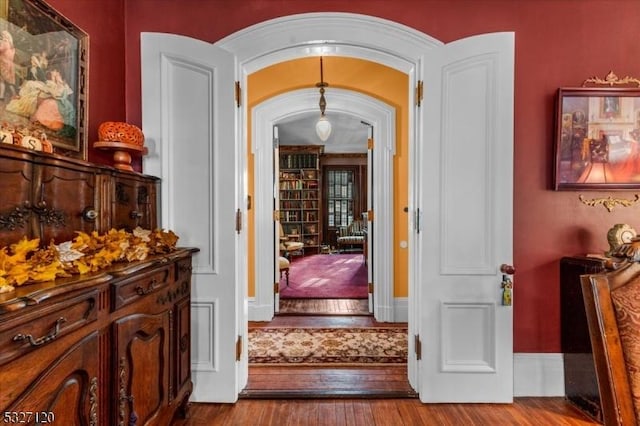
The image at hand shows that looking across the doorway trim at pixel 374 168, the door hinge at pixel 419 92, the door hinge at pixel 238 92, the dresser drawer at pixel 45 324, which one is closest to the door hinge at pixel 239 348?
the dresser drawer at pixel 45 324

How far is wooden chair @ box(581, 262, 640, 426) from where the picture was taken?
901mm

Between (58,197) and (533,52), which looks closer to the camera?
(58,197)

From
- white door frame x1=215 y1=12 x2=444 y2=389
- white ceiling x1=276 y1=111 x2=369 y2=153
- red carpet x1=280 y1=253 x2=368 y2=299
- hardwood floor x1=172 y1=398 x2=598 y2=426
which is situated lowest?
hardwood floor x1=172 y1=398 x2=598 y2=426

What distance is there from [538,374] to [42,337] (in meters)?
2.60

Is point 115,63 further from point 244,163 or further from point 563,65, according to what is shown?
point 563,65

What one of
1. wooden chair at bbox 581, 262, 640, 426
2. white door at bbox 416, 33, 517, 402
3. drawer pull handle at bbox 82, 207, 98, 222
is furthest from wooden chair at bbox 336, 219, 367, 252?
wooden chair at bbox 581, 262, 640, 426

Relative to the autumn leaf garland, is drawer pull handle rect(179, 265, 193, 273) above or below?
below

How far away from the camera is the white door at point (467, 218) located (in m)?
2.06

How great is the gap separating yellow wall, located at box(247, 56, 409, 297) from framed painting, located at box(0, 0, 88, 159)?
2.00 metres

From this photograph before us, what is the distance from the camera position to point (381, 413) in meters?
1.99

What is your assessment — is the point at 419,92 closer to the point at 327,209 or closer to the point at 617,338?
the point at 617,338

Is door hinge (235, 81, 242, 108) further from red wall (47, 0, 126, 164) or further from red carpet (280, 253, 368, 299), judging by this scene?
red carpet (280, 253, 368, 299)

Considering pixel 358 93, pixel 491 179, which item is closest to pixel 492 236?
pixel 491 179

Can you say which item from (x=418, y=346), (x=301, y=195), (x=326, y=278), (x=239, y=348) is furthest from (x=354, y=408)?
(x=301, y=195)
